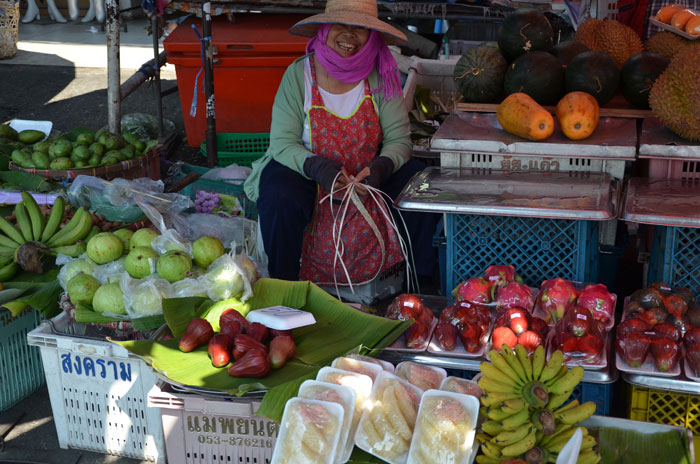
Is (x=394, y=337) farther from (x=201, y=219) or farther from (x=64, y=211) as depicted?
(x=64, y=211)

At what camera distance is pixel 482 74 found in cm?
343

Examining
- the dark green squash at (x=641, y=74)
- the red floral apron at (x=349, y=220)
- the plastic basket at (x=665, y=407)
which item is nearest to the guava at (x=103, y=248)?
the red floral apron at (x=349, y=220)

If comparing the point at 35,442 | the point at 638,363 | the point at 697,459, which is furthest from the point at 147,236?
the point at 697,459

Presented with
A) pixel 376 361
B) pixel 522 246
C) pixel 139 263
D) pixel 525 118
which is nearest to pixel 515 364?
pixel 376 361

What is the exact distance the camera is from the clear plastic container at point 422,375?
225 centimetres

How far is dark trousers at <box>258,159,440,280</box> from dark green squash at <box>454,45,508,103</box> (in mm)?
526

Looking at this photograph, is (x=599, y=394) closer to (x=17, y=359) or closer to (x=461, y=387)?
(x=461, y=387)

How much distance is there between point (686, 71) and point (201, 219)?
7.11 ft

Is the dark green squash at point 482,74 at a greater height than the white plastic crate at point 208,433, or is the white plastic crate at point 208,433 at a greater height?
the dark green squash at point 482,74

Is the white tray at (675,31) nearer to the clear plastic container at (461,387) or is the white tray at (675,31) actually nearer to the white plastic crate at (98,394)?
the clear plastic container at (461,387)

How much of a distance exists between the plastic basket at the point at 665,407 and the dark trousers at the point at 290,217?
Answer: 151 cm

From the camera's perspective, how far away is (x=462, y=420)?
6.56 feet

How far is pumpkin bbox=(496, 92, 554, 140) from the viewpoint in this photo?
3.05 meters

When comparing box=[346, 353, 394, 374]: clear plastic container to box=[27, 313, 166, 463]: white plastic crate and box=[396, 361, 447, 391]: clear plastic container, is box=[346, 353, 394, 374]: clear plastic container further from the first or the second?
box=[27, 313, 166, 463]: white plastic crate
